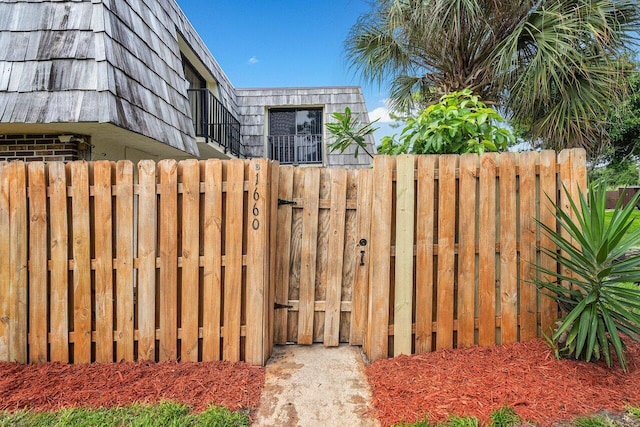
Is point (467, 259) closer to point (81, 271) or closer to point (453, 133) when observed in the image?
point (453, 133)

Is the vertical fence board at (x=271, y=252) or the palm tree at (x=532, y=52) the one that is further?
the palm tree at (x=532, y=52)

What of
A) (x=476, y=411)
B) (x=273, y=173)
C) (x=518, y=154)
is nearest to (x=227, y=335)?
(x=273, y=173)

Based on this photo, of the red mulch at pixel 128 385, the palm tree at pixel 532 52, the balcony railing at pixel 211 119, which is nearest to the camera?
the red mulch at pixel 128 385

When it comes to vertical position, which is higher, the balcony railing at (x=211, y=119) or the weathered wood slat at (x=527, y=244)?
the balcony railing at (x=211, y=119)

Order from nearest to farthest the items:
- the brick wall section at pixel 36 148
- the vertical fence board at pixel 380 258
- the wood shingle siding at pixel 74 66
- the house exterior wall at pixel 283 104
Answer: the vertical fence board at pixel 380 258 < the wood shingle siding at pixel 74 66 < the brick wall section at pixel 36 148 < the house exterior wall at pixel 283 104

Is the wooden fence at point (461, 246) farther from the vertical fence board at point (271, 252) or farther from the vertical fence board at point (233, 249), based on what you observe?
the vertical fence board at point (233, 249)

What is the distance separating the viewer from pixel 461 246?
9.31 feet

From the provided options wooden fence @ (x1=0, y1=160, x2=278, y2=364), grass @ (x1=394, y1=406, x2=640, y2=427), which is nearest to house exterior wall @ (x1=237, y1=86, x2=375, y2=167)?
wooden fence @ (x1=0, y1=160, x2=278, y2=364)

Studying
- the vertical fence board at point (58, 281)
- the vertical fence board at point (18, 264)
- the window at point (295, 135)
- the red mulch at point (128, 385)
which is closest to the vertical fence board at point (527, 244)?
the red mulch at point (128, 385)

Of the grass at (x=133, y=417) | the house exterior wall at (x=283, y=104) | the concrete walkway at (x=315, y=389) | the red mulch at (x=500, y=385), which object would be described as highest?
the house exterior wall at (x=283, y=104)

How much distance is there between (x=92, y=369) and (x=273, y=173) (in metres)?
2.14

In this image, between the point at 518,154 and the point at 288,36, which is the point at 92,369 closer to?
the point at 518,154

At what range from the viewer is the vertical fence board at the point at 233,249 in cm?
273

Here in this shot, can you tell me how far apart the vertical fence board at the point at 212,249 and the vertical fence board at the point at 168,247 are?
9.5 inches
